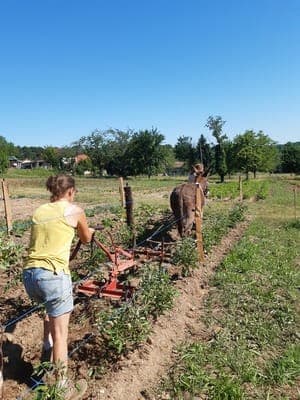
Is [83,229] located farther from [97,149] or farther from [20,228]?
[97,149]

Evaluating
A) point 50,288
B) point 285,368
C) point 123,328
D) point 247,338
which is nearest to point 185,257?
point 247,338

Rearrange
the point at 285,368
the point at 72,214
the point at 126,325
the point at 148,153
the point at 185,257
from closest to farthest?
1. the point at 72,214
2. the point at 126,325
3. the point at 285,368
4. the point at 185,257
5. the point at 148,153

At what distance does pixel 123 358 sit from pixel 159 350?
0.59m

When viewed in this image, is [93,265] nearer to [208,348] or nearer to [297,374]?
[208,348]

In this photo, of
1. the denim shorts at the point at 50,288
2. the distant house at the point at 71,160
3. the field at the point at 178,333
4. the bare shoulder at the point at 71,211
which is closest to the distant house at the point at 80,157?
the distant house at the point at 71,160

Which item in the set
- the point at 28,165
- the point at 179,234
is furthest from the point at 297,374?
the point at 28,165

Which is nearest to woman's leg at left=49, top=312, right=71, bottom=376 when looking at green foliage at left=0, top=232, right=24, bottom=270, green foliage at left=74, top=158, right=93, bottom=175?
green foliage at left=0, top=232, right=24, bottom=270

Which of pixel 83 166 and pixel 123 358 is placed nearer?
pixel 123 358

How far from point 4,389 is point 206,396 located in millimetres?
1922

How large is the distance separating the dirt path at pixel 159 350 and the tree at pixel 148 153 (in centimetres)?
5620

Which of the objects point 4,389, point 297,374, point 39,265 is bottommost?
point 297,374

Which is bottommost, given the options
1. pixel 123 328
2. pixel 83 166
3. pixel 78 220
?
pixel 123 328

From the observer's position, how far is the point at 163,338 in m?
4.80

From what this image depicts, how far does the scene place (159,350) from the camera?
4.57m
